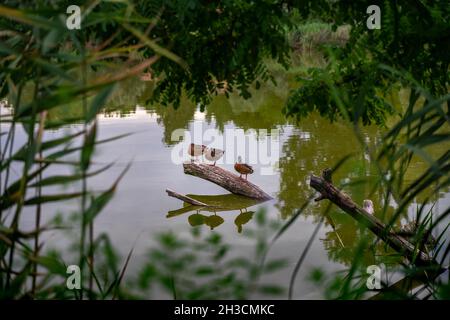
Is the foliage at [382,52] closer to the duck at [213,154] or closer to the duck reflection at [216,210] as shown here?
the duck reflection at [216,210]

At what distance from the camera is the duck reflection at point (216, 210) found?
810 centimetres

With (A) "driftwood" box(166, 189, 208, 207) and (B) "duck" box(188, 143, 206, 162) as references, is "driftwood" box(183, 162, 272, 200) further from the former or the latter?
(A) "driftwood" box(166, 189, 208, 207)

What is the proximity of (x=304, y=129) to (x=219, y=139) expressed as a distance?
1.62 metres

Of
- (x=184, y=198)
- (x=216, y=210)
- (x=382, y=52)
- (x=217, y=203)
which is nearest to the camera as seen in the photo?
(x=382, y=52)

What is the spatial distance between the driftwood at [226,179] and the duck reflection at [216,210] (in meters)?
0.10

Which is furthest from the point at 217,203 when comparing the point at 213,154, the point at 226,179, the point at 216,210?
the point at 213,154

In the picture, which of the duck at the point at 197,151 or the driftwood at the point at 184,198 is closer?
the driftwood at the point at 184,198

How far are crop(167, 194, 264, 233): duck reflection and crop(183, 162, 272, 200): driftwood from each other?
10cm

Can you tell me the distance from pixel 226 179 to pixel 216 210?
2.27ft

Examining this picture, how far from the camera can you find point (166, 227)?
7.37 metres

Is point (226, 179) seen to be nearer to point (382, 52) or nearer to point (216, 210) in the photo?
point (216, 210)

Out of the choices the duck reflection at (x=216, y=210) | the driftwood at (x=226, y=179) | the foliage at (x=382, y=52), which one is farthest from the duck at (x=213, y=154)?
the foliage at (x=382, y=52)

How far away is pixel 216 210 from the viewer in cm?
862
